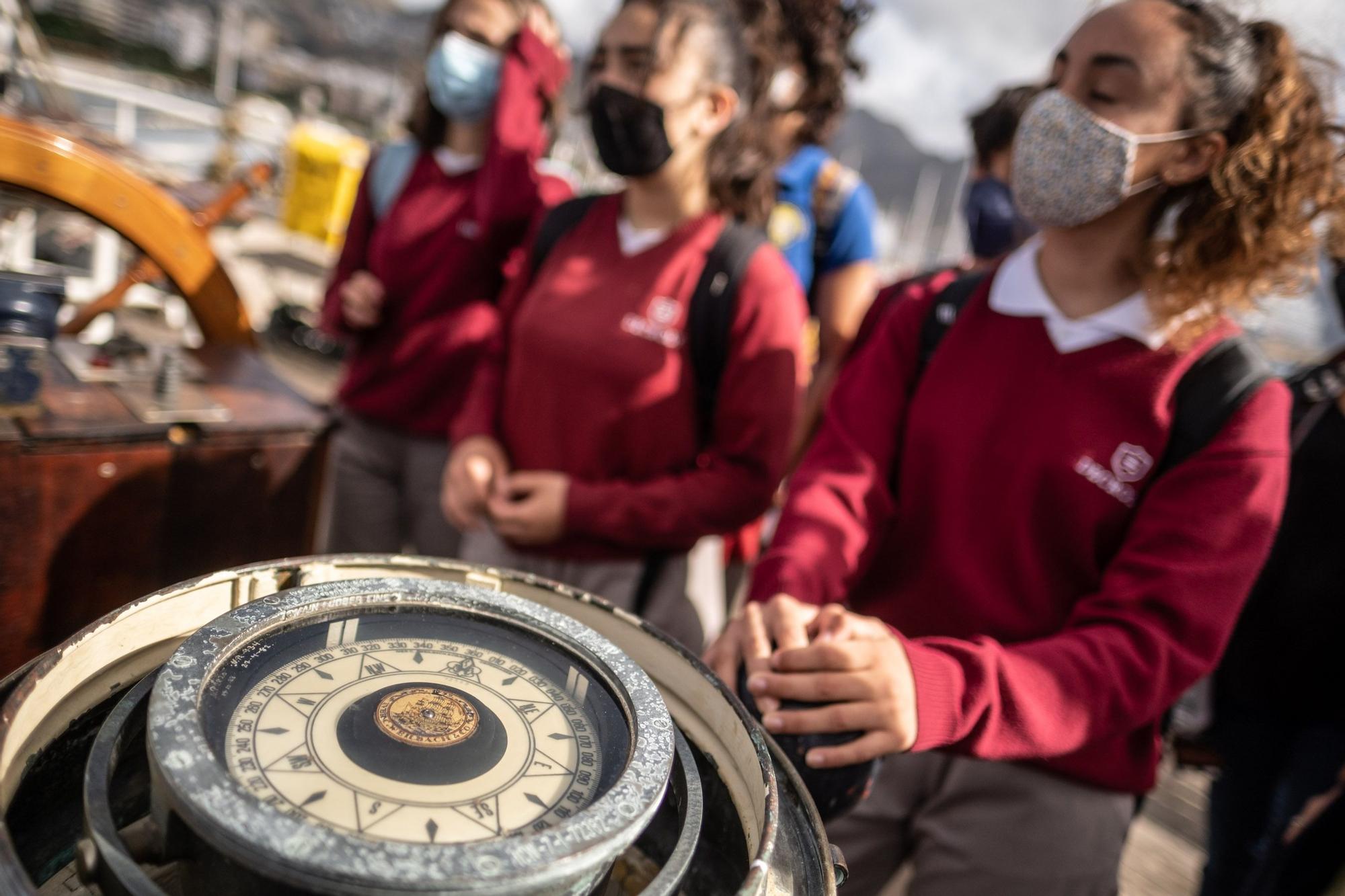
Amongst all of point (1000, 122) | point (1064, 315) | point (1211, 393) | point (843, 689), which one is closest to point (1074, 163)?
point (1064, 315)

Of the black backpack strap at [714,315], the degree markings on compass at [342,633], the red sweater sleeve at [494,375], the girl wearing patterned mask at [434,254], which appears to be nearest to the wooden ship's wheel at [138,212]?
the girl wearing patterned mask at [434,254]

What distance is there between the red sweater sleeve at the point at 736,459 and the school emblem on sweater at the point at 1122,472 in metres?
0.65

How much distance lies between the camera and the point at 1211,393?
1.38 m

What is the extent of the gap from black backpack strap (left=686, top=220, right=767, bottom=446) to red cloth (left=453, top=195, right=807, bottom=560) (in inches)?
0.7

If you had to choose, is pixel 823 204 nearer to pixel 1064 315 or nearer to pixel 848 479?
pixel 1064 315

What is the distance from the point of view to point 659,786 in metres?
0.73

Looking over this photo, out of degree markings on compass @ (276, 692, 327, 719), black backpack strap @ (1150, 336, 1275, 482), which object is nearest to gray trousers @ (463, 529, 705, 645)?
black backpack strap @ (1150, 336, 1275, 482)

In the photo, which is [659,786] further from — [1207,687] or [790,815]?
[1207,687]

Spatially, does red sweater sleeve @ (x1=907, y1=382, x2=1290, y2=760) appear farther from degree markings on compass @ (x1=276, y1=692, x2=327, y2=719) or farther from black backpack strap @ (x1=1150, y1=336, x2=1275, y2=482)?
degree markings on compass @ (x1=276, y1=692, x2=327, y2=719)

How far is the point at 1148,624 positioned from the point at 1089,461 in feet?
0.97

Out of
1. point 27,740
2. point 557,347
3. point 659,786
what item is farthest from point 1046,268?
point 27,740

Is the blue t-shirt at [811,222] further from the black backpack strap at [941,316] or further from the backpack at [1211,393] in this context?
the backpack at [1211,393]

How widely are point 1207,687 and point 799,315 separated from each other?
1.63 meters

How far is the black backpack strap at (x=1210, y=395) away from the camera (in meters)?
1.36
